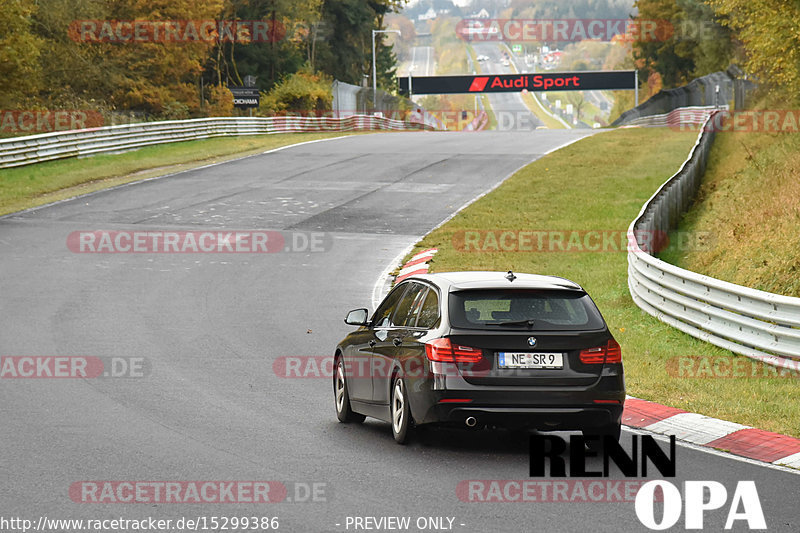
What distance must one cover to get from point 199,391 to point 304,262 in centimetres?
1068

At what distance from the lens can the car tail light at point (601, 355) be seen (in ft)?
28.4

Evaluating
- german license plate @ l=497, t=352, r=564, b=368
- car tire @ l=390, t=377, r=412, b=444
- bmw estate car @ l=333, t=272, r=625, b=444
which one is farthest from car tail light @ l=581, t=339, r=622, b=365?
car tire @ l=390, t=377, r=412, b=444

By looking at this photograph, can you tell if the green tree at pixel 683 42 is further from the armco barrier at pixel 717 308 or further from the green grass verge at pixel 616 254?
the armco barrier at pixel 717 308

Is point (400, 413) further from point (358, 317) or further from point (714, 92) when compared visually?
point (714, 92)

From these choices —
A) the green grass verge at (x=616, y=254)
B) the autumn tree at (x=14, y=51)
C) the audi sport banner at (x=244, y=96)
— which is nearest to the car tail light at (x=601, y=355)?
the green grass verge at (x=616, y=254)

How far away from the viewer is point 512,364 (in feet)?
28.0

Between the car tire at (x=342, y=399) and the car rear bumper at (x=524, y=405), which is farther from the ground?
the car rear bumper at (x=524, y=405)

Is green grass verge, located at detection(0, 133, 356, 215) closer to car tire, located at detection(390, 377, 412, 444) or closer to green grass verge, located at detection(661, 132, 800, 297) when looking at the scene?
green grass verge, located at detection(661, 132, 800, 297)

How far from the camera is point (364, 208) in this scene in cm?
2908

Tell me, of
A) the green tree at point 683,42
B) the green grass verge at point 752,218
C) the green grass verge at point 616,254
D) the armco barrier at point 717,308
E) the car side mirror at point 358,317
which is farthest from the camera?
the green tree at point 683,42

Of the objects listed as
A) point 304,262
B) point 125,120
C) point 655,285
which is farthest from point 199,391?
point 125,120

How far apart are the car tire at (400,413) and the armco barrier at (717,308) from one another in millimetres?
4780

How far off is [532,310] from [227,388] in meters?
3.87

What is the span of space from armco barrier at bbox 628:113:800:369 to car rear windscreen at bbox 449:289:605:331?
12.4 ft
